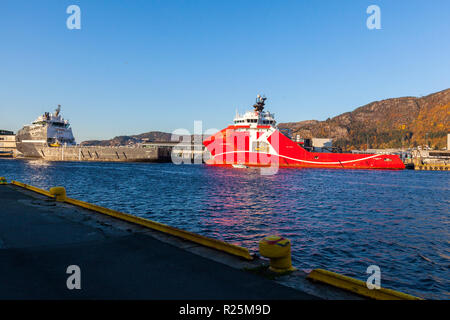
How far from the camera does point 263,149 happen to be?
220 ft

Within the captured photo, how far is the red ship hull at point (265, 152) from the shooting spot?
66500 mm

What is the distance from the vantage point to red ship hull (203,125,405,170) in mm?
66500

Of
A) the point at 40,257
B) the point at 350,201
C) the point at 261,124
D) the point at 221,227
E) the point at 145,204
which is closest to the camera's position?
the point at 40,257

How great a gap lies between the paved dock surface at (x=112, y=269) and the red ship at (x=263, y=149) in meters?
58.0

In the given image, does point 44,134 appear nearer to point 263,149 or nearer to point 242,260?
point 263,149

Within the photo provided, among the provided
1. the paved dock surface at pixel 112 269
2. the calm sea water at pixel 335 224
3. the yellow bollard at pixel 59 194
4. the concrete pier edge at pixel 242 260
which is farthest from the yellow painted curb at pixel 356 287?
the yellow bollard at pixel 59 194

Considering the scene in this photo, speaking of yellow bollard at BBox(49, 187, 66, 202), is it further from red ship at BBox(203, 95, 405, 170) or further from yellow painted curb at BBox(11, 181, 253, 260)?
red ship at BBox(203, 95, 405, 170)

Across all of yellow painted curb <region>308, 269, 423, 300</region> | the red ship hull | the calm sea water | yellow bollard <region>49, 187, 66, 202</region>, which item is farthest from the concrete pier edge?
the red ship hull

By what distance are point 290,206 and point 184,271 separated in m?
18.0

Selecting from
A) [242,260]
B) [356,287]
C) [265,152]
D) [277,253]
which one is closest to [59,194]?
[242,260]

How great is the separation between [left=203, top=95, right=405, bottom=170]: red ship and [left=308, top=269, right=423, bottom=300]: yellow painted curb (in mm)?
60716
